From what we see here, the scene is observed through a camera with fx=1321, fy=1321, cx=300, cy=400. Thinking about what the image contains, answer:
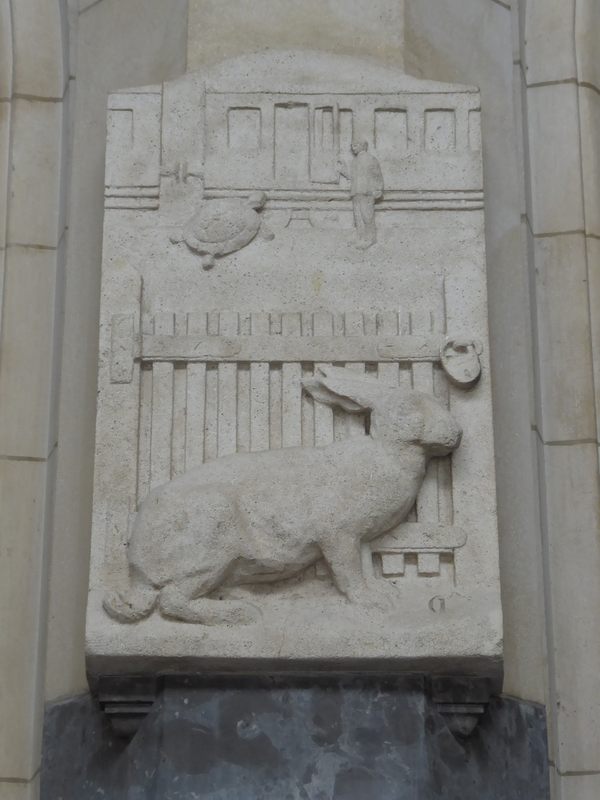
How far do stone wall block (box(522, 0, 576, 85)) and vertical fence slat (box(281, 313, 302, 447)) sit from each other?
4.12 feet

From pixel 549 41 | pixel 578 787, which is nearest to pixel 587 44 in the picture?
pixel 549 41

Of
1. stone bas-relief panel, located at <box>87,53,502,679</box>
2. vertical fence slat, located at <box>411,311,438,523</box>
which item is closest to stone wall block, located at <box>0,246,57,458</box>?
stone bas-relief panel, located at <box>87,53,502,679</box>

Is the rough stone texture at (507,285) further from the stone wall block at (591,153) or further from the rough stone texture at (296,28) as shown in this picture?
the stone wall block at (591,153)

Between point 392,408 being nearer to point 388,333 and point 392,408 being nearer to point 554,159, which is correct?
point 388,333

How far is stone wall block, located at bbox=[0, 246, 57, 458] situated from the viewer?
12.8 ft

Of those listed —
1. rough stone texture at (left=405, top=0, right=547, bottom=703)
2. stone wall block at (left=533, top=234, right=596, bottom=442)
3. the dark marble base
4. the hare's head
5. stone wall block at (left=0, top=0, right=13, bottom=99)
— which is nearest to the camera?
the dark marble base

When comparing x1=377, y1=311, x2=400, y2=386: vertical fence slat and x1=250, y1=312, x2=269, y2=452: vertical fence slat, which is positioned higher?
x1=377, y1=311, x2=400, y2=386: vertical fence slat

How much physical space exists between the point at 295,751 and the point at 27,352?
4.70 ft

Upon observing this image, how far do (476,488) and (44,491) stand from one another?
1263 millimetres

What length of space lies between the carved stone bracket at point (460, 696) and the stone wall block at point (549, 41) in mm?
1918

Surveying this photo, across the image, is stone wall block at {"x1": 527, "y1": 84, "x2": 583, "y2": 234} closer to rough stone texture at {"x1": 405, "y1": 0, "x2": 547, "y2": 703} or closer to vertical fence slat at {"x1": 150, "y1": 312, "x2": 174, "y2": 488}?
rough stone texture at {"x1": 405, "y1": 0, "x2": 547, "y2": 703}

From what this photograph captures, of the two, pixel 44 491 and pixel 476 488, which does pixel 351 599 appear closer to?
pixel 476 488

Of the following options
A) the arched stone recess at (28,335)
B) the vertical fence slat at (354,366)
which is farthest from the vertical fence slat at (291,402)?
the arched stone recess at (28,335)

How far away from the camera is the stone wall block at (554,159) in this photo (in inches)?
160
